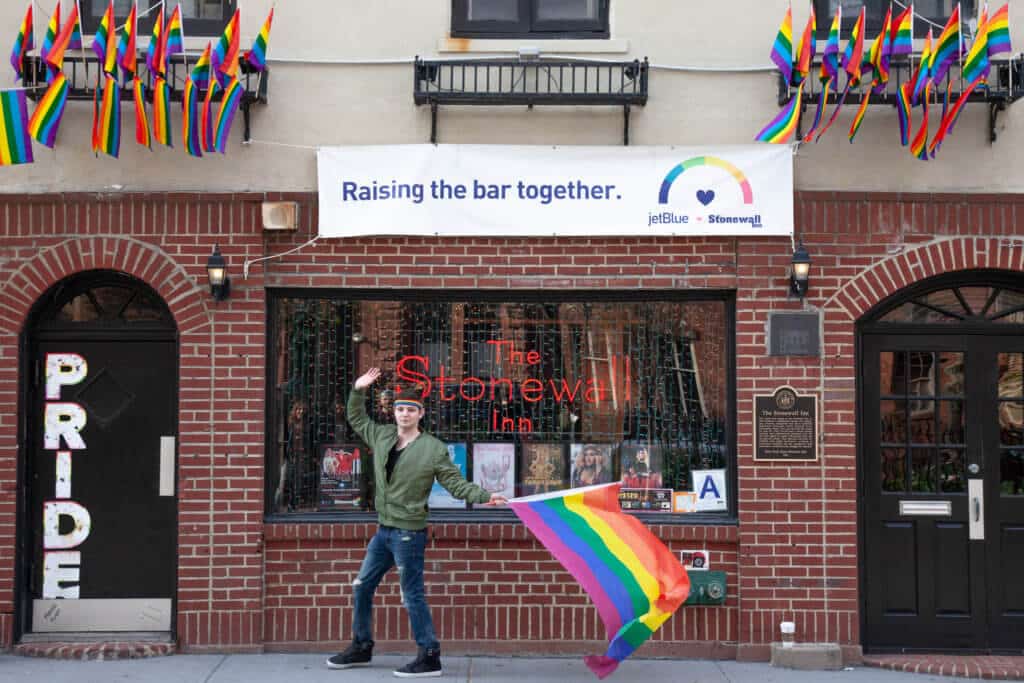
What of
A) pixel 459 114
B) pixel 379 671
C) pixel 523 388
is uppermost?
pixel 459 114

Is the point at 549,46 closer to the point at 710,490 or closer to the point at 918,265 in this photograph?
the point at 918,265

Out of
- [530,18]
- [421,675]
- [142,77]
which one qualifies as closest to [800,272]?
[530,18]

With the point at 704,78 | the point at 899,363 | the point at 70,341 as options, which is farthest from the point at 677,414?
the point at 70,341

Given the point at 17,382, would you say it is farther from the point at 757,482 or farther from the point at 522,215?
the point at 757,482

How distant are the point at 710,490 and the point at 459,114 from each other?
3.15 m

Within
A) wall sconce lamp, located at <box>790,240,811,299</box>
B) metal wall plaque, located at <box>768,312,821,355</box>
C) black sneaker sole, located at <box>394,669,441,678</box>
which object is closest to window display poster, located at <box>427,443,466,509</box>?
black sneaker sole, located at <box>394,669,441,678</box>

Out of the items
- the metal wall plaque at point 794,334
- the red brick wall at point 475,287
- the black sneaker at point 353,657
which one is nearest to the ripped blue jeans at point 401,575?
the black sneaker at point 353,657

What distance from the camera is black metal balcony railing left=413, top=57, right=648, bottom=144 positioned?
24.9ft

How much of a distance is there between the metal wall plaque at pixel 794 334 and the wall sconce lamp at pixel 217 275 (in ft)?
12.2

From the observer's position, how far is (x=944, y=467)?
780cm

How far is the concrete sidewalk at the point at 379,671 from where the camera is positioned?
6.99 metres

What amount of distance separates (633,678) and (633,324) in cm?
240

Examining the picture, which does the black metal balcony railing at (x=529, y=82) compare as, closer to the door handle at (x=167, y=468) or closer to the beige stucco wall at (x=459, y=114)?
the beige stucco wall at (x=459, y=114)

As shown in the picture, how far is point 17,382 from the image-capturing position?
7605 millimetres
